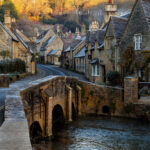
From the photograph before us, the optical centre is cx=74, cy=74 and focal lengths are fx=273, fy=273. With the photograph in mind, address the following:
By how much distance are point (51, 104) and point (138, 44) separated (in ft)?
41.8

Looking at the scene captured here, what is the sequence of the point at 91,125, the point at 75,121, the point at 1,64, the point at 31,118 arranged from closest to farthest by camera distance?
the point at 31,118 → the point at 91,125 → the point at 75,121 → the point at 1,64

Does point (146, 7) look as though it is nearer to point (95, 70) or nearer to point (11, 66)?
point (95, 70)

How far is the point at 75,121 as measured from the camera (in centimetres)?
2308

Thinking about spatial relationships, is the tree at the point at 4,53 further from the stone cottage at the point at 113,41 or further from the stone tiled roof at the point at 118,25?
the stone tiled roof at the point at 118,25

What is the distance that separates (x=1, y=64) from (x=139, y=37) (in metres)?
14.2

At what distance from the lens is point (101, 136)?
18.7 m

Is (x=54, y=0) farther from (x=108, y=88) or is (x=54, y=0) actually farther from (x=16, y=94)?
(x=16, y=94)

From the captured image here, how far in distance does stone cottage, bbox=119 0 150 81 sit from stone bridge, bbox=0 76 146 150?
3501mm

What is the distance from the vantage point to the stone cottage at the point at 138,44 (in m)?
25.9

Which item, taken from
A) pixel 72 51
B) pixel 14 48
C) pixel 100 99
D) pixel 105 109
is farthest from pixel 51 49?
pixel 105 109

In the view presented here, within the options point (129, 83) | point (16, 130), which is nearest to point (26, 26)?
point (129, 83)

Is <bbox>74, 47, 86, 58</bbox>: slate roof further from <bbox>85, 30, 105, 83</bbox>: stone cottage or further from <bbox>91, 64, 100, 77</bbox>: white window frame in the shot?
<bbox>91, 64, 100, 77</bbox>: white window frame

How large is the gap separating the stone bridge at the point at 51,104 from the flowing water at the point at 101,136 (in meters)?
1.09

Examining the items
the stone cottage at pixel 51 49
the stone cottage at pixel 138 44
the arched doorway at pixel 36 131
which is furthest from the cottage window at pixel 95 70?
the stone cottage at pixel 51 49
